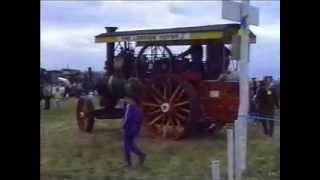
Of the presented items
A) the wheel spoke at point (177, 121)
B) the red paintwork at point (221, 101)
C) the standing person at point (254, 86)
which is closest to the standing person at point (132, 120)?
the wheel spoke at point (177, 121)

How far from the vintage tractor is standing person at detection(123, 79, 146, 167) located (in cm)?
4

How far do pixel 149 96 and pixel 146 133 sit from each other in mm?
251

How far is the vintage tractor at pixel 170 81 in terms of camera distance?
8.54ft

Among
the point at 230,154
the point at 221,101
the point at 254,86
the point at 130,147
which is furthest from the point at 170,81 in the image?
the point at 254,86

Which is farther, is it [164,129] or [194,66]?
[164,129]

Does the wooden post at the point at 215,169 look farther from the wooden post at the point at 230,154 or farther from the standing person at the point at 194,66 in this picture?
the standing person at the point at 194,66

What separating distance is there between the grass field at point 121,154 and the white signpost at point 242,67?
2.1 inches

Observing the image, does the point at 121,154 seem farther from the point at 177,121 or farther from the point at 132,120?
the point at 177,121

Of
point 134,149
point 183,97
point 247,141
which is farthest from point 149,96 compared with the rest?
point 247,141

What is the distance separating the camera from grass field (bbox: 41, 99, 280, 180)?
2398mm

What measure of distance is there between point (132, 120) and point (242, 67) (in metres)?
0.77

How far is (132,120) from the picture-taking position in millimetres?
2773

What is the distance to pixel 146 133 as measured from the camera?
A: 291cm
